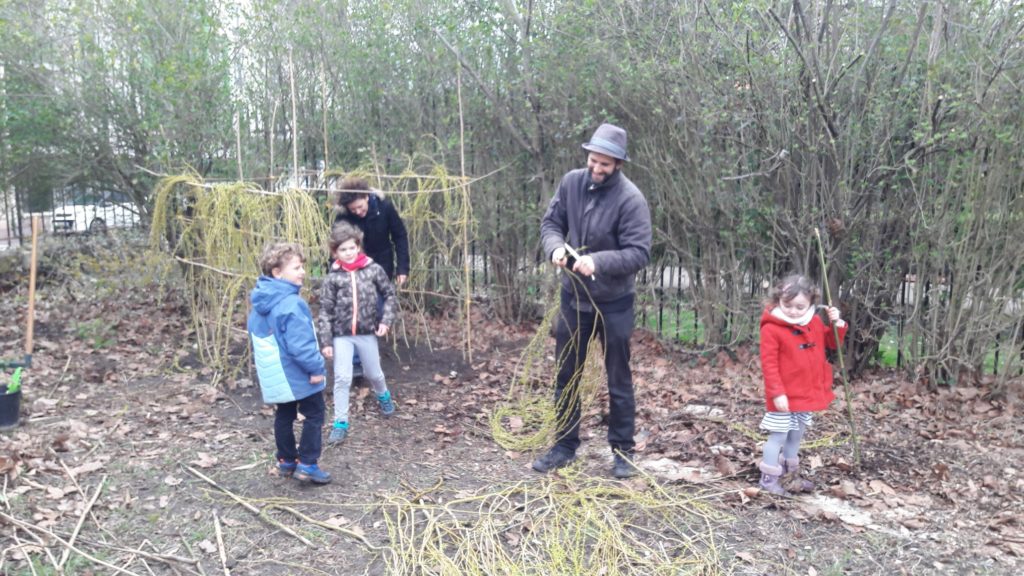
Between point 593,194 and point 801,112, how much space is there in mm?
2235

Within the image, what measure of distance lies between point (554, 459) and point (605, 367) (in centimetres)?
60

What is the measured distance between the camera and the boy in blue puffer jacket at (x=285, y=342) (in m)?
4.22

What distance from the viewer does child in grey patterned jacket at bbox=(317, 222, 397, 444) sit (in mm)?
5207

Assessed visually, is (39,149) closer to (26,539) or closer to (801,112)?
(26,539)

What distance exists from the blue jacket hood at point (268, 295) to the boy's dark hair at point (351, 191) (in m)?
1.73

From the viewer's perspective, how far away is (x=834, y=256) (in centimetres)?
626

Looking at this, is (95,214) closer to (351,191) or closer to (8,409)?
(8,409)

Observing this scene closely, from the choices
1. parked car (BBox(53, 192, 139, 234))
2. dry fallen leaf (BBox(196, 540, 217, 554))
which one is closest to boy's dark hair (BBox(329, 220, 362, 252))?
dry fallen leaf (BBox(196, 540, 217, 554))

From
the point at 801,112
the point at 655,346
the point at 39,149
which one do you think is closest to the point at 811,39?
the point at 801,112

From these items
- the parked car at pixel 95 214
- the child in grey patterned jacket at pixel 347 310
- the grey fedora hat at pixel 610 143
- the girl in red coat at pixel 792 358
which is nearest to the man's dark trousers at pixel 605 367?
the girl in red coat at pixel 792 358

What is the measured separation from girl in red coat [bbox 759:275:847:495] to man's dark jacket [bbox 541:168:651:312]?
71 cm

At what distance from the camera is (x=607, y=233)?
444 cm

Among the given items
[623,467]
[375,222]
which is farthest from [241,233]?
[623,467]

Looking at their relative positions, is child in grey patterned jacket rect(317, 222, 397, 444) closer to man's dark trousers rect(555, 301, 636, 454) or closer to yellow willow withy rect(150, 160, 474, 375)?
yellow willow withy rect(150, 160, 474, 375)
